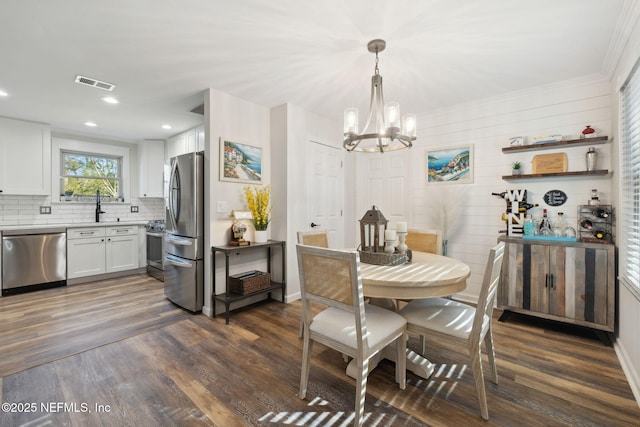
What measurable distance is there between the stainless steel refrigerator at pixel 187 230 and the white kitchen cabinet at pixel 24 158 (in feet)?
8.01

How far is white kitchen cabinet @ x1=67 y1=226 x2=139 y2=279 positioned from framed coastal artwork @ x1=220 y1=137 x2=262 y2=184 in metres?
2.79

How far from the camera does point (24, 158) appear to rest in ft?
13.3

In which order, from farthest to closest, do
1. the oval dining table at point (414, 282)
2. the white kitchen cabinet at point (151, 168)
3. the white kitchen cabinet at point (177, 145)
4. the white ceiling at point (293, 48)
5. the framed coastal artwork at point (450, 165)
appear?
the white kitchen cabinet at point (151, 168) < the white kitchen cabinet at point (177, 145) < the framed coastal artwork at point (450, 165) < the white ceiling at point (293, 48) < the oval dining table at point (414, 282)

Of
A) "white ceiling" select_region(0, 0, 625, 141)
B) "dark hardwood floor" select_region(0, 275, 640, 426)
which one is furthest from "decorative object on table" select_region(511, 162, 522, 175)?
"dark hardwood floor" select_region(0, 275, 640, 426)

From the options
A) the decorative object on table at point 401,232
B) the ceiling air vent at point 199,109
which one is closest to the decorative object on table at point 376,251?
the decorative object on table at point 401,232

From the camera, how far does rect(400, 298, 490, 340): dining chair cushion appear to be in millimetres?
1710

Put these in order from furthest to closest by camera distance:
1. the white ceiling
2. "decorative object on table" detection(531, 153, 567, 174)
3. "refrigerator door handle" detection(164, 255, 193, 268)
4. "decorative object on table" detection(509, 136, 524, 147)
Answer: "refrigerator door handle" detection(164, 255, 193, 268) < "decorative object on table" detection(509, 136, 524, 147) < "decorative object on table" detection(531, 153, 567, 174) < the white ceiling

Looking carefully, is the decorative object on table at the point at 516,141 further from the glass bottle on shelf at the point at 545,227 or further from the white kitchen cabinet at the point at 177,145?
the white kitchen cabinet at the point at 177,145

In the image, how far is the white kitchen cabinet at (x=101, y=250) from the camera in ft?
14.0

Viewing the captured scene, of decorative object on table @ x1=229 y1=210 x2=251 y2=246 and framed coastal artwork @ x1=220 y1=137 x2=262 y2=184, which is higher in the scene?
framed coastal artwork @ x1=220 y1=137 x2=262 y2=184

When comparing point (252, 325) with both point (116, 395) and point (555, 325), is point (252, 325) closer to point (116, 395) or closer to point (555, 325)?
point (116, 395)

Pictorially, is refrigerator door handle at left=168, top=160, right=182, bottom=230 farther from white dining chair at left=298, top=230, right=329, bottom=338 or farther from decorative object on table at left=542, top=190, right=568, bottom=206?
decorative object on table at left=542, top=190, right=568, bottom=206

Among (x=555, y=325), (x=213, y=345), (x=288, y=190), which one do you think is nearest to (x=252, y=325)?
(x=213, y=345)

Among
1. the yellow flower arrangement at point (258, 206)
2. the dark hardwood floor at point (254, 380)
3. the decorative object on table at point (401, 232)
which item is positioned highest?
the yellow flower arrangement at point (258, 206)
